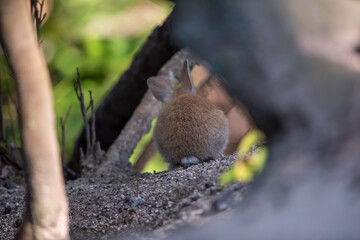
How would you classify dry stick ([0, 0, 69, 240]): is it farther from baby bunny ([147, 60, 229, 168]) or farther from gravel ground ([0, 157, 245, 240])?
baby bunny ([147, 60, 229, 168])

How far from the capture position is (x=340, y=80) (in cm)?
200

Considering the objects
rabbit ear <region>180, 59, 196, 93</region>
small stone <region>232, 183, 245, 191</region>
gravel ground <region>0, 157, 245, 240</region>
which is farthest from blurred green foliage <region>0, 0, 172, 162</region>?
small stone <region>232, 183, 245, 191</region>

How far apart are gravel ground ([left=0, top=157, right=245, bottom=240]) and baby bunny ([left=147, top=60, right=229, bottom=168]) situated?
0.51 m

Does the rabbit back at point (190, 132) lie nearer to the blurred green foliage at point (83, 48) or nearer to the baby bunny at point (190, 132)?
the baby bunny at point (190, 132)

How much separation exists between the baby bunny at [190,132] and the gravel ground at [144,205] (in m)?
0.51

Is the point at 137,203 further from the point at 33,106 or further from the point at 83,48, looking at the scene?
the point at 83,48

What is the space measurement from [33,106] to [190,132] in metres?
2.11

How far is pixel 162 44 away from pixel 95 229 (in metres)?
2.54

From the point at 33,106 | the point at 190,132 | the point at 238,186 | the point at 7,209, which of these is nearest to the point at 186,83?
the point at 190,132

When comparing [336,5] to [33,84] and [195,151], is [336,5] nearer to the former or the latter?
[33,84]

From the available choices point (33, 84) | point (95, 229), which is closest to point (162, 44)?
point (95, 229)

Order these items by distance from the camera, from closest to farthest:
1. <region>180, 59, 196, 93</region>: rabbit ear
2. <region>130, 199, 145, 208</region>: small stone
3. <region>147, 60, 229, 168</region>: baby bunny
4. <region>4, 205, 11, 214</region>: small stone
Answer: <region>130, 199, 145, 208</region>: small stone < <region>4, 205, 11, 214</region>: small stone < <region>147, 60, 229, 168</region>: baby bunny < <region>180, 59, 196, 93</region>: rabbit ear

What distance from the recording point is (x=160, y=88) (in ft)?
15.6

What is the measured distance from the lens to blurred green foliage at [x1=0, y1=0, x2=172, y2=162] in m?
6.18
